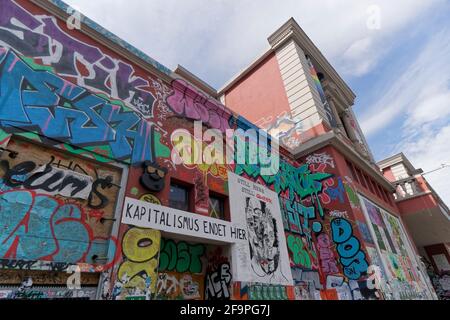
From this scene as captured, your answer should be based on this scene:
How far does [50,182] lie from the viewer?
4.48 meters

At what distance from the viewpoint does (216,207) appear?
24.6 ft

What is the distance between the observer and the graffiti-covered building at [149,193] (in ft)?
13.9

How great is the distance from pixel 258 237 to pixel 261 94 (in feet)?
33.0

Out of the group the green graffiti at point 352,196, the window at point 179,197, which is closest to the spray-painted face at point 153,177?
the window at point 179,197

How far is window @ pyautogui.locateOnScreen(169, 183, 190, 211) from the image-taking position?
648 centimetres

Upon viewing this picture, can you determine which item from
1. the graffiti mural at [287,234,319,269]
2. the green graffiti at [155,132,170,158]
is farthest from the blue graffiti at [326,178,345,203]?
the green graffiti at [155,132,170,158]

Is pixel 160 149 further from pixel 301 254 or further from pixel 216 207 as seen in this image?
pixel 301 254

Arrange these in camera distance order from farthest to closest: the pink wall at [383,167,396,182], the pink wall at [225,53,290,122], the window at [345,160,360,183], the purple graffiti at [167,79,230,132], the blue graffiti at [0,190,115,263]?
the pink wall at [383,167,396,182] < the pink wall at [225,53,290,122] < the window at [345,160,360,183] < the purple graffiti at [167,79,230,132] < the blue graffiti at [0,190,115,263]

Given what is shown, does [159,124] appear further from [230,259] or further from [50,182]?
[230,259]

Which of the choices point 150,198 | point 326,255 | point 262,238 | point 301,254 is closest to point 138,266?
point 150,198

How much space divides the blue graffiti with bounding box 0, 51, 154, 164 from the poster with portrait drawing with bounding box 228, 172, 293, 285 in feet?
10.9

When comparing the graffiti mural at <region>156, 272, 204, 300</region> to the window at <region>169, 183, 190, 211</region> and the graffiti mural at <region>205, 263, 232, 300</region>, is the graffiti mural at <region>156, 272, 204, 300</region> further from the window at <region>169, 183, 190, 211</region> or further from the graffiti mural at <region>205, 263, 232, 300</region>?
the window at <region>169, 183, 190, 211</region>

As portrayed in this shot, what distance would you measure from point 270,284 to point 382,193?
12.2 metres

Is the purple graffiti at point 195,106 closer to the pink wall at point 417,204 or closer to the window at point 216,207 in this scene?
the window at point 216,207
